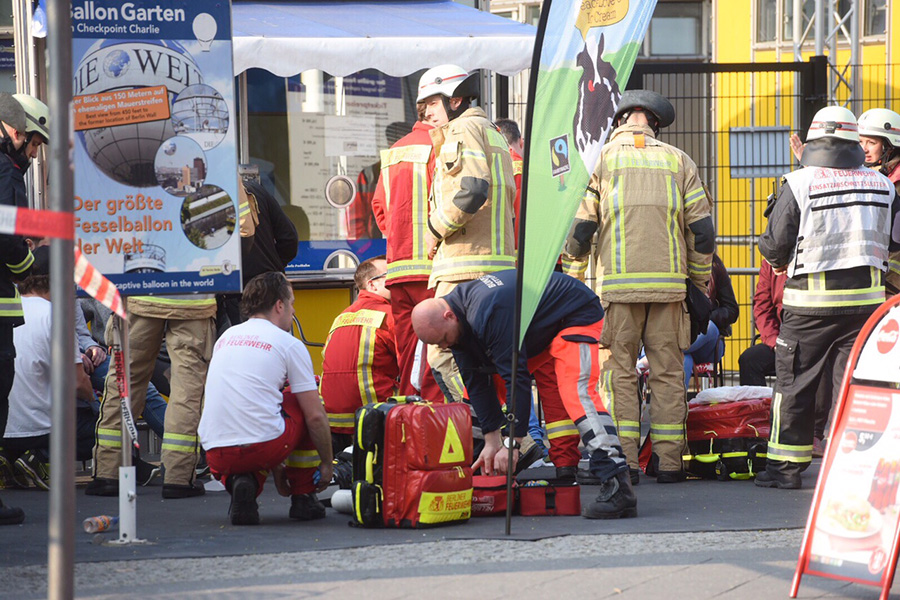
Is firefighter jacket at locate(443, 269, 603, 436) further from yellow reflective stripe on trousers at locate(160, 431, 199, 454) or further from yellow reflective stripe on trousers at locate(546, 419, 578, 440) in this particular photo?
yellow reflective stripe on trousers at locate(160, 431, 199, 454)

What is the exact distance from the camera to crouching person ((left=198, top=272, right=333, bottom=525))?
6.08m

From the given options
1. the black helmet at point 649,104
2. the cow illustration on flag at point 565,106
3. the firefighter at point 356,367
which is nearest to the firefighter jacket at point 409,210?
the firefighter at point 356,367

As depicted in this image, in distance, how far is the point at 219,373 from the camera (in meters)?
6.19

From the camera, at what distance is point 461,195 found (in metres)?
6.97

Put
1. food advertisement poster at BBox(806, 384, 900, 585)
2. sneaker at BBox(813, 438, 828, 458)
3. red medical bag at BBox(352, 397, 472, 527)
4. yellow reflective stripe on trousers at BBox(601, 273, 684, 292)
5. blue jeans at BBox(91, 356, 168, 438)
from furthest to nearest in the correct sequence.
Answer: sneaker at BBox(813, 438, 828, 458) → blue jeans at BBox(91, 356, 168, 438) → yellow reflective stripe on trousers at BBox(601, 273, 684, 292) → red medical bag at BBox(352, 397, 472, 527) → food advertisement poster at BBox(806, 384, 900, 585)

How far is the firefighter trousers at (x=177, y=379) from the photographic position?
7062 mm

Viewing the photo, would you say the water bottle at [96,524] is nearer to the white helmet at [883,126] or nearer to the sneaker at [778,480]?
the sneaker at [778,480]

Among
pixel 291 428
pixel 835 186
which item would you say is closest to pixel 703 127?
pixel 835 186

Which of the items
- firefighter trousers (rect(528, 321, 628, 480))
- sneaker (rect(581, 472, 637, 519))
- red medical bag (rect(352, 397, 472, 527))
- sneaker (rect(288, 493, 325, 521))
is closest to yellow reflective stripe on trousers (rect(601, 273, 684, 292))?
firefighter trousers (rect(528, 321, 628, 480))

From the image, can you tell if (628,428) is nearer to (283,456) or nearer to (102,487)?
(283,456)

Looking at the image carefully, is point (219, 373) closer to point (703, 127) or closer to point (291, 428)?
point (291, 428)

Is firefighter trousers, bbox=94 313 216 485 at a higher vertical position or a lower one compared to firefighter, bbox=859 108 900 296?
lower

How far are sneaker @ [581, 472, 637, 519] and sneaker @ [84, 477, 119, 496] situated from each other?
2581 mm

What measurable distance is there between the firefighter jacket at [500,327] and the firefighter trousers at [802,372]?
1.39 meters
